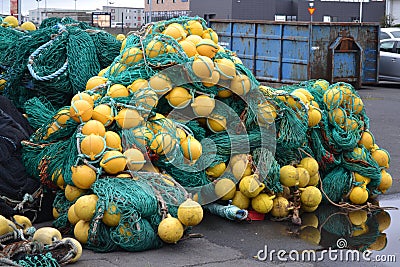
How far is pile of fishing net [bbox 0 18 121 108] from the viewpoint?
7.51 meters

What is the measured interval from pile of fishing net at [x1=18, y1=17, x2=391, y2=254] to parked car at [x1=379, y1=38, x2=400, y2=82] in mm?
13714

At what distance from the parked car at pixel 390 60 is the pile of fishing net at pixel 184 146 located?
13.7 meters

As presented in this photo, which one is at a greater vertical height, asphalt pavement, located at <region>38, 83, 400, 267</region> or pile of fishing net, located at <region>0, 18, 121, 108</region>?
pile of fishing net, located at <region>0, 18, 121, 108</region>

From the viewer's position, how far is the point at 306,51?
58.3 feet

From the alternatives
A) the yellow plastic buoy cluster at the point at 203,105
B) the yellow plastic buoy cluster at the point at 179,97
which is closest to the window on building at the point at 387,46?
the yellow plastic buoy cluster at the point at 203,105

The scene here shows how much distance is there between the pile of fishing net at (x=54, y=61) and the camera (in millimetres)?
7512

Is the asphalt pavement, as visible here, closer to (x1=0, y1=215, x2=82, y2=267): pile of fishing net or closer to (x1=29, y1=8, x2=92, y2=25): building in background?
(x1=0, y1=215, x2=82, y2=267): pile of fishing net

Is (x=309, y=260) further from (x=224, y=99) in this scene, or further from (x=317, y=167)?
(x=224, y=99)

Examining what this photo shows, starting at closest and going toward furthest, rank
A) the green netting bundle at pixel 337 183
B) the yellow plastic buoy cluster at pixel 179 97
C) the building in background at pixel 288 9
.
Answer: the yellow plastic buoy cluster at pixel 179 97 → the green netting bundle at pixel 337 183 → the building in background at pixel 288 9

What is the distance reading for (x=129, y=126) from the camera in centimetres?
625

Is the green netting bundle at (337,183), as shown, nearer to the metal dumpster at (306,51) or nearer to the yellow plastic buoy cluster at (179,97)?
the yellow plastic buoy cluster at (179,97)

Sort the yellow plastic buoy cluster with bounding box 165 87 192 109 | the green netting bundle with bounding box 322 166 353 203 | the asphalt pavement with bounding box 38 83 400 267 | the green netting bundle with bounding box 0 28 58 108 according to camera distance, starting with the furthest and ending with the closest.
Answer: the green netting bundle with bounding box 0 28 58 108 < the green netting bundle with bounding box 322 166 353 203 < the yellow plastic buoy cluster with bounding box 165 87 192 109 < the asphalt pavement with bounding box 38 83 400 267

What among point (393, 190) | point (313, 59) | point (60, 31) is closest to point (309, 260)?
point (393, 190)

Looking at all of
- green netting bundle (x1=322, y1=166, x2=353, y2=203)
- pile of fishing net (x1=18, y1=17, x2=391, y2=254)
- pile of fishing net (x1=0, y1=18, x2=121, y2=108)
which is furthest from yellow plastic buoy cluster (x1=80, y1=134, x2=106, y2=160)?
green netting bundle (x1=322, y1=166, x2=353, y2=203)
